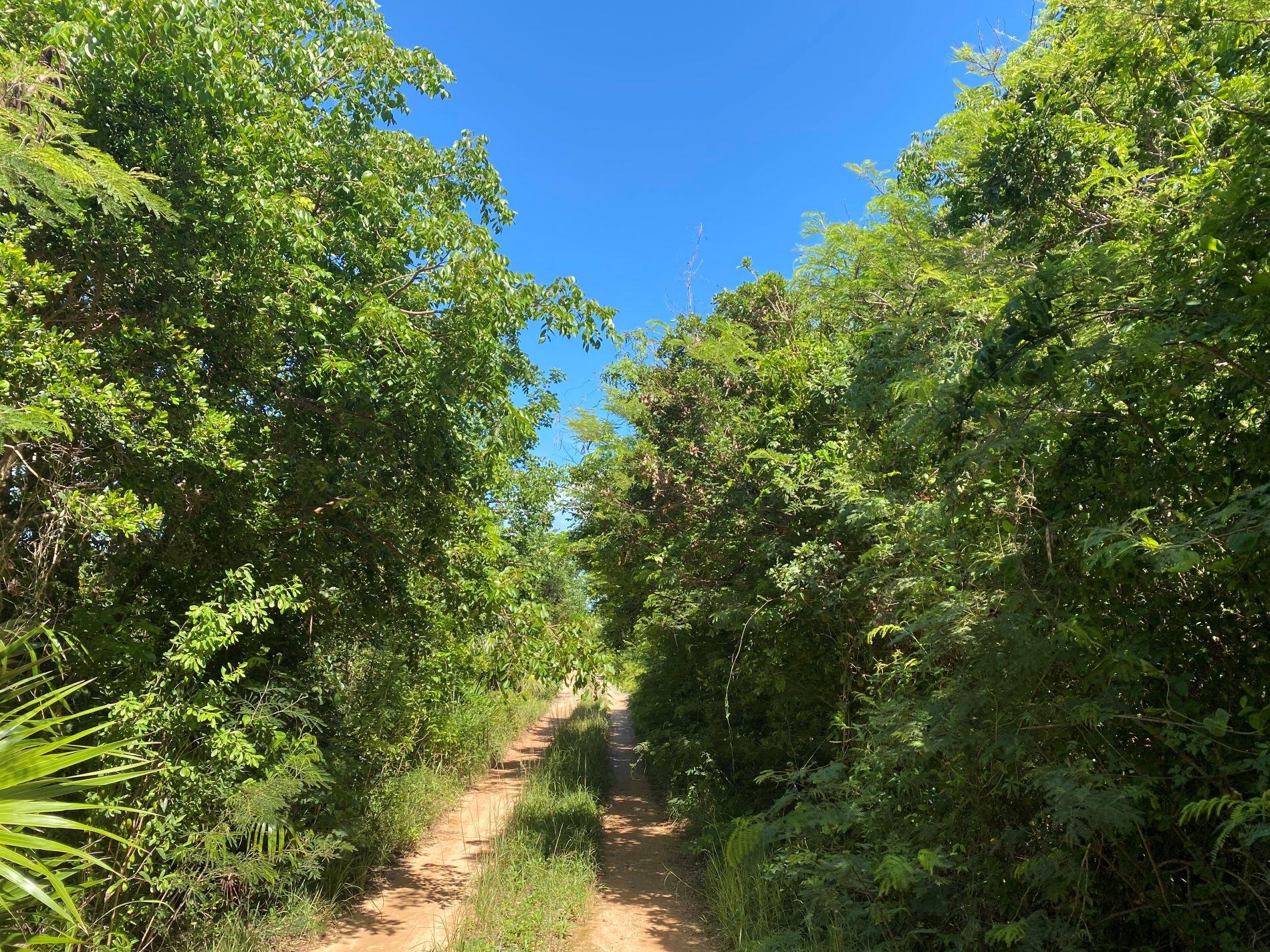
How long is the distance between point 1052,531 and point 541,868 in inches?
236

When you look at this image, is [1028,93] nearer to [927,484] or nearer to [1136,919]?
[927,484]

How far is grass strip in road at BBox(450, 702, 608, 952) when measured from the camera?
5.63m

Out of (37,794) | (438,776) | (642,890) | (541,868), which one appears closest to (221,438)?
(37,794)

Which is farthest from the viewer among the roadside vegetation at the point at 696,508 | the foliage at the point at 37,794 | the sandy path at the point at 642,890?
the sandy path at the point at 642,890

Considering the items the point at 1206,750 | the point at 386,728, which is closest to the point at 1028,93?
the point at 1206,750

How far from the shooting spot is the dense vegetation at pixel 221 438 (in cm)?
390

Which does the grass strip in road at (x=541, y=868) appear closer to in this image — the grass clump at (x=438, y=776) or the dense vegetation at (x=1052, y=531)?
the grass clump at (x=438, y=776)

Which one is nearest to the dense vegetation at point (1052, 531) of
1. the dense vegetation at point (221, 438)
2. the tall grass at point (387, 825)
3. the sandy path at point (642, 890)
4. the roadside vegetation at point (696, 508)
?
the roadside vegetation at point (696, 508)

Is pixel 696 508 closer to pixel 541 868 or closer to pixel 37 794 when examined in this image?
pixel 541 868

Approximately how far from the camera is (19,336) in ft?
11.9

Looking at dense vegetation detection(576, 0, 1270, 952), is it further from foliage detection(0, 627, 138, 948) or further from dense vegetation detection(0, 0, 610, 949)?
foliage detection(0, 627, 138, 948)

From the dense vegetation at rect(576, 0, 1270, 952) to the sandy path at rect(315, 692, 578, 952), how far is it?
2.67 meters

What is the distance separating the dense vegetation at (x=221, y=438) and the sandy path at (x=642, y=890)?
2.32 m

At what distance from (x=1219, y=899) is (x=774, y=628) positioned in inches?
157
